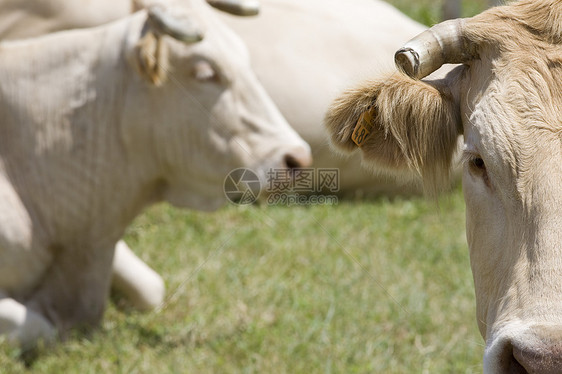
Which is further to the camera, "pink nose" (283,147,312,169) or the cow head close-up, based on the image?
"pink nose" (283,147,312,169)

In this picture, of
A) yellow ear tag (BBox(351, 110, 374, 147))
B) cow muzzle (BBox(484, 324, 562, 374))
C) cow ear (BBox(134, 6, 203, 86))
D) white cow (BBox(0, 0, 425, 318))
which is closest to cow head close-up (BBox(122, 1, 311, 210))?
cow ear (BBox(134, 6, 203, 86))

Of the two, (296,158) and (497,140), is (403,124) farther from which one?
(296,158)

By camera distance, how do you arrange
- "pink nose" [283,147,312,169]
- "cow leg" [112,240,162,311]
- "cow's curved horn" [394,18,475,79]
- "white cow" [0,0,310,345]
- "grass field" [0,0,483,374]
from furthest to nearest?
"cow leg" [112,240,162,311]
"pink nose" [283,147,312,169]
"white cow" [0,0,310,345]
"grass field" [0,0,483,374]
"cow's curved horn" [394,18,475,79]

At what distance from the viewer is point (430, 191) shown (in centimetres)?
299

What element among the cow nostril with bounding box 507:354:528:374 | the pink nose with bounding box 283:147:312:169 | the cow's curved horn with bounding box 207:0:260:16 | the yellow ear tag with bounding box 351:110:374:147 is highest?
the yellow ear tag with bounding box 351:110:374:147

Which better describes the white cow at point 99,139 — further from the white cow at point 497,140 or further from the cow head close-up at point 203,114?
the white cow at point 497,140

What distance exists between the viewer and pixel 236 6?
4914 millimetres

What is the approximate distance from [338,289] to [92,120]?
5.44 ft

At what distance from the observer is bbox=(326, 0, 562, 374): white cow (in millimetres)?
2303

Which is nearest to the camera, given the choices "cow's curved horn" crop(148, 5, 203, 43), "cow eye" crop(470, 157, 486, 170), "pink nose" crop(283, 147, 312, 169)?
"cow eye" crop(470, 157, 486, 170)

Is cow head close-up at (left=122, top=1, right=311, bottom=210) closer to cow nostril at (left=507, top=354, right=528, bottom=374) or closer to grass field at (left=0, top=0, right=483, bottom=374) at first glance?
grass field at (left=0, top=0, right=483, bottom=374)

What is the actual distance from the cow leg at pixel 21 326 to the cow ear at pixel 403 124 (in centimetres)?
194

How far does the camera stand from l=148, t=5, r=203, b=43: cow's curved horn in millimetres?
4223

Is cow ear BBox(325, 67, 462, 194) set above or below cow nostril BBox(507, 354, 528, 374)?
above
